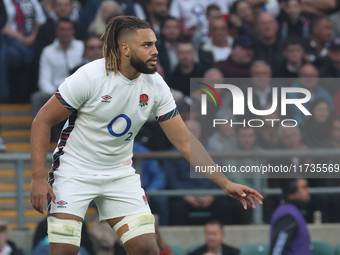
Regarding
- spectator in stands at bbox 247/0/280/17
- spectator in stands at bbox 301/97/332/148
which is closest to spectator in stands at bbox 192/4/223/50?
spectator in stands at bbox 247/0/280/17

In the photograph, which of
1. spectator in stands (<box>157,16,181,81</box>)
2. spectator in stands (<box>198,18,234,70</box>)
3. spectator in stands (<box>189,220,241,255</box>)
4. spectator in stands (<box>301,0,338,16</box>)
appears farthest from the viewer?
spectator in stands (<box>301,0,338,16</box>)

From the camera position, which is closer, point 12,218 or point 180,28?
point 12,218

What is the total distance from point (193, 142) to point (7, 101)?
5.29 m

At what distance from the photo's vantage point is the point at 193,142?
425 centimetres

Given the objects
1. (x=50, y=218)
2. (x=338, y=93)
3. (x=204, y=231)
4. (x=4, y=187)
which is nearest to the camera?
(x=50, y=218)

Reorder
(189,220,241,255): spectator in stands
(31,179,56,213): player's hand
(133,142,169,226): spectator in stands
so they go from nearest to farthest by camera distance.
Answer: (31,179,56,213): player's hand, (189,220,241,255): spectator in stands, (133,142,169,226): spectator in stands

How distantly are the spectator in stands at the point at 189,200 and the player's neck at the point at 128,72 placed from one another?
3206 millimetres

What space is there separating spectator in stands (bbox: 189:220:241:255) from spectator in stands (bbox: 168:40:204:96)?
84.9 inches

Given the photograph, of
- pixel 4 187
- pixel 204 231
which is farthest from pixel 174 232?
pixel 4 187

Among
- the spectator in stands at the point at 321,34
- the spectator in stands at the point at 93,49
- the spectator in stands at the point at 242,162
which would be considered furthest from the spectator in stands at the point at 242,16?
the spectator in stands at the point at 93,49

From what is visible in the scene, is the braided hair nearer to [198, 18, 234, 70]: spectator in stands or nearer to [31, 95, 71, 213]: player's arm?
[31, 95, 71, 213]: player's arm

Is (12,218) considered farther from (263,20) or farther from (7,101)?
(263,20)

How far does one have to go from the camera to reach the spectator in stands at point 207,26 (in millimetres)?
8646

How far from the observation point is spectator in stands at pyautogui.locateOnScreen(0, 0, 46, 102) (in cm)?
809
